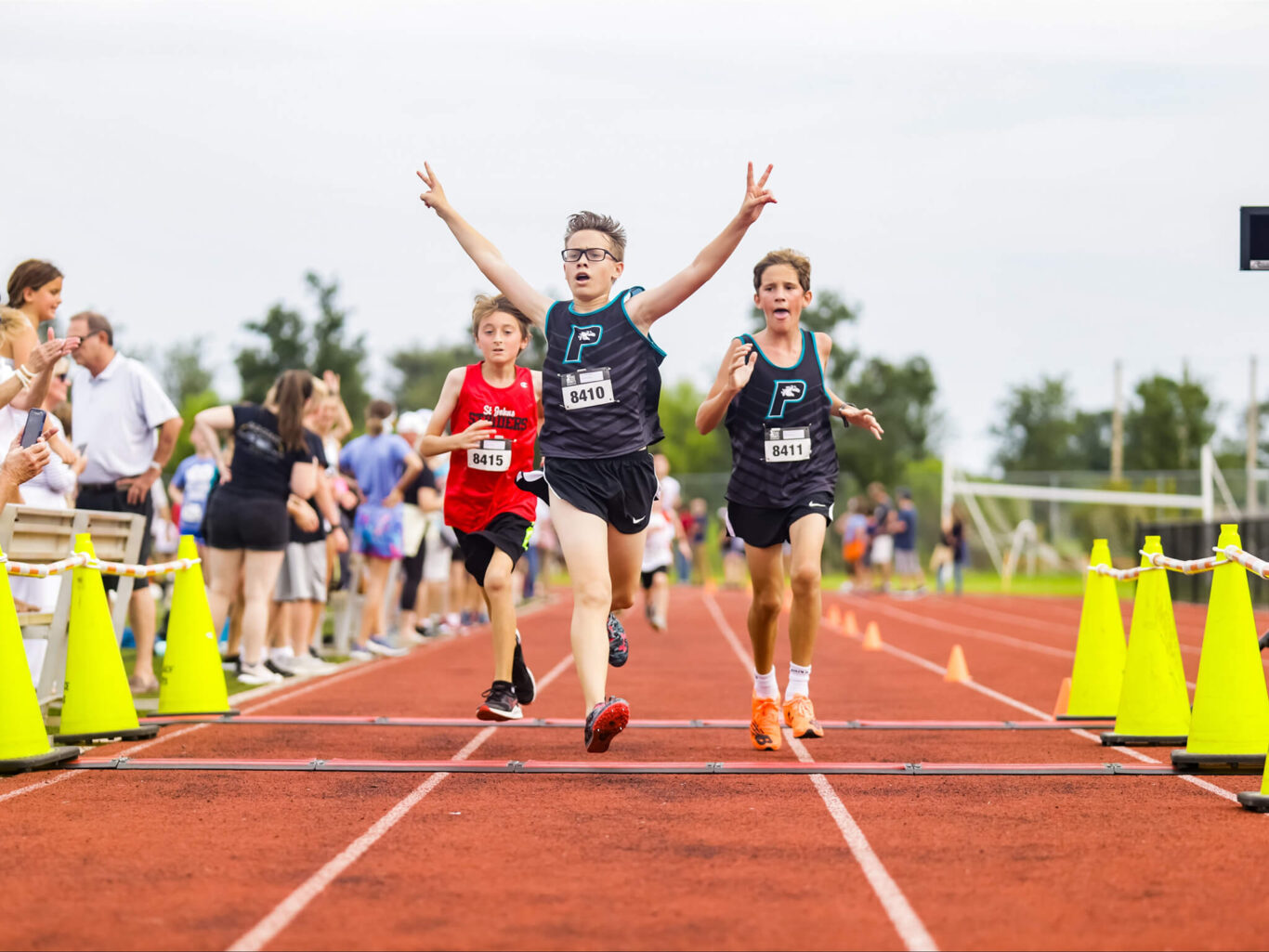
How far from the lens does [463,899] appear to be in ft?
12.4

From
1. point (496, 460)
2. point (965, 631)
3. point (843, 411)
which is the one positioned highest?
point (843, 411)

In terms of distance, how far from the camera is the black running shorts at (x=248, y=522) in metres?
9.38

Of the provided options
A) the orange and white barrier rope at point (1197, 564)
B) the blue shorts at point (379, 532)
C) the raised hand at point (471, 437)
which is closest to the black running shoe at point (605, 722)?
the raised hand at point (471, 437)

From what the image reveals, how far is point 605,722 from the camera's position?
5617 millimetres

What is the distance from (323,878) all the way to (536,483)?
269 centimetres

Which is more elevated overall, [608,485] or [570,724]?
[608,485]

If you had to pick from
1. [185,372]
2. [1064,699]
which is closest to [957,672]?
[1064,699]

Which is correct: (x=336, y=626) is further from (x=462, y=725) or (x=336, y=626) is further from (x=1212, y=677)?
(x=1212, y=677)

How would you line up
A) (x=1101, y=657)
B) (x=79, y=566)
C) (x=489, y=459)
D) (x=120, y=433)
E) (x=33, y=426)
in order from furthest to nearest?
(x=120, y=433)
(x=1101, y=657)
(x=489, y=459)
(x=79, y=566)
(x=33, y=426)

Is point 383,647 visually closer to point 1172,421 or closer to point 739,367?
point 739,367

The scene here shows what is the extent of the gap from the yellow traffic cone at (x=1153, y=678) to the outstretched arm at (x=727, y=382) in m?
2.00

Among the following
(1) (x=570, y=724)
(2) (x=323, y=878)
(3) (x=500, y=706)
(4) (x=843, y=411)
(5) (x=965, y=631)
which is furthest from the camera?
(5) (x=965, y=631)

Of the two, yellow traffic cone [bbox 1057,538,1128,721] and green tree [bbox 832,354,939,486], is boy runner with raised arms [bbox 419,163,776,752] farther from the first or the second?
green tree [bbox 832,354,939,486]

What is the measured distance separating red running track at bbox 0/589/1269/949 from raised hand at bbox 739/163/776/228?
221 centimetres
